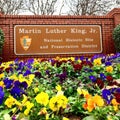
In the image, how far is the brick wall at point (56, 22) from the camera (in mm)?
10609

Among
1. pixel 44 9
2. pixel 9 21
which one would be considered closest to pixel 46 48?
pixel 9 21

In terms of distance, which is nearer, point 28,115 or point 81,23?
point 28,115

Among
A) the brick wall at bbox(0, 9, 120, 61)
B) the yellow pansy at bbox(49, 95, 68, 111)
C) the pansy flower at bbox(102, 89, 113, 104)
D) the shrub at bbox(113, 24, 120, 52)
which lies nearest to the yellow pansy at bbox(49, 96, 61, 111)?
the yellow pansy at bbox(49, 95, 68, 111)

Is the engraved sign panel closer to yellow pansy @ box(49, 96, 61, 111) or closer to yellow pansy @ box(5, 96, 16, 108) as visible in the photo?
yellow pansy @ box(5, 96, 16, 108)

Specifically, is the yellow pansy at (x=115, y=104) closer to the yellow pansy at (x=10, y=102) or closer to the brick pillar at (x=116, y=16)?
the yellow pansy at (x=10, y=102)

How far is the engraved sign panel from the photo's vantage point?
1058 centimetres

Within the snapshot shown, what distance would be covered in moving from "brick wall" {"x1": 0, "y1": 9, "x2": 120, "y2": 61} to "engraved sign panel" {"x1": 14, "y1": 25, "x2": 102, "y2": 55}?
12cm

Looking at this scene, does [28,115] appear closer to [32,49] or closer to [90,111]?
[90,111]

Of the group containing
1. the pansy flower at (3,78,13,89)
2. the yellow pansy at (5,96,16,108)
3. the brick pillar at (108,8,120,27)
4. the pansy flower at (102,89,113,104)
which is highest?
the brick pillar at (108,8,120,27)

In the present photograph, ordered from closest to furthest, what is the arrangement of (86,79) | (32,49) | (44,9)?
(86,79), (32,49), (44,9)

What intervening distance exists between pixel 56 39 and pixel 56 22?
20.8 inches

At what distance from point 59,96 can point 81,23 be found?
8.78 metres

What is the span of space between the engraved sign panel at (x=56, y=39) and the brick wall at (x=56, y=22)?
121 millimetres

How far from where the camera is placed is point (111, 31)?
1138 centimetres
